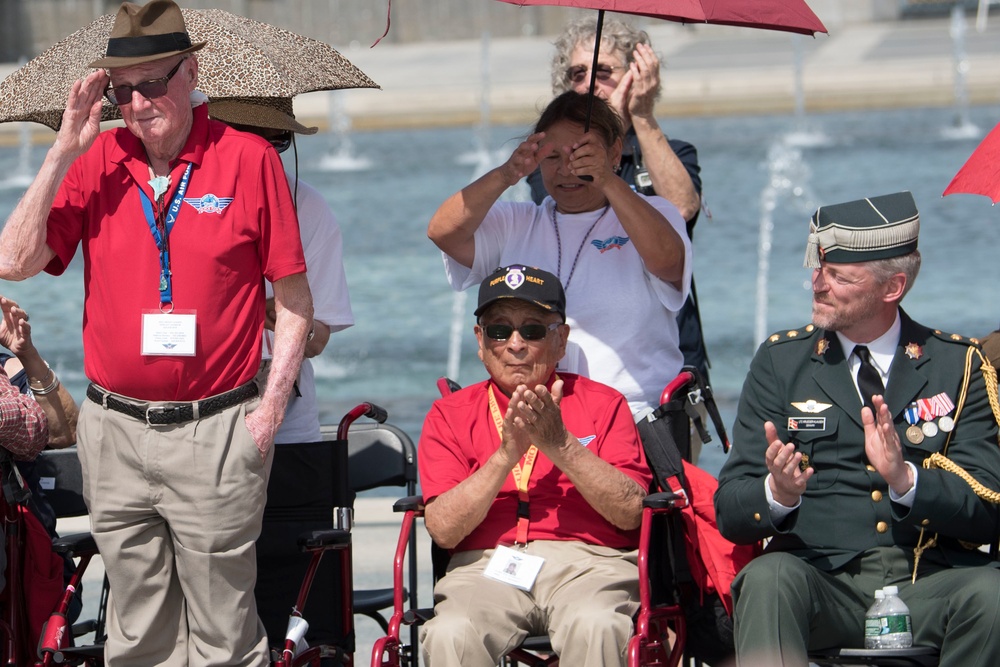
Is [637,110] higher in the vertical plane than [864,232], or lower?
higher

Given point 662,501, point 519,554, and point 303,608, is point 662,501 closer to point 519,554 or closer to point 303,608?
point 519,554

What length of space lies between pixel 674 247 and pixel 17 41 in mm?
30713

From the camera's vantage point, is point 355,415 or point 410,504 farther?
point 355,415

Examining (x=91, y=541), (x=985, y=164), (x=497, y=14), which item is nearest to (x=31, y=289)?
(x=91, y=541)

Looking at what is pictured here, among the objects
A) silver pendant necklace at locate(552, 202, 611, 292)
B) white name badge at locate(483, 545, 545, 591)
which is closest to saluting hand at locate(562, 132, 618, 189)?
silver pendant necklace at locate(552, 202, 611, 292)

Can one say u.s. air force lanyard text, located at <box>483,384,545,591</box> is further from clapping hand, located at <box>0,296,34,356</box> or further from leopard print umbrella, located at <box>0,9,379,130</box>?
clapping hand, located at <box>0,296,34,356</box>

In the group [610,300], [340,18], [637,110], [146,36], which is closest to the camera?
[146,36]

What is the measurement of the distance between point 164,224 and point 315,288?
719 millimetres

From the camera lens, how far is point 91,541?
14.4ft

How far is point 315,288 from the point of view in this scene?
4441 mm

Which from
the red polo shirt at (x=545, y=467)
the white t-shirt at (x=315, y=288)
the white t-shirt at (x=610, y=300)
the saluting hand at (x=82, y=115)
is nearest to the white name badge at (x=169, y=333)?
the saluting hand at (x=82, y=115)

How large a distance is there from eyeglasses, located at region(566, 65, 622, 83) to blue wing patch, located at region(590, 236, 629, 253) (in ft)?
2.60

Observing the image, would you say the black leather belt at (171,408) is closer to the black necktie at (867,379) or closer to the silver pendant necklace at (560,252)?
Answer: the silver pendant necklace at (560,252)

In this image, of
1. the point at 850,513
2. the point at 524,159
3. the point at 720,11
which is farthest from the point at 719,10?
the point at 850,513
